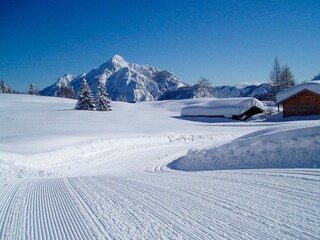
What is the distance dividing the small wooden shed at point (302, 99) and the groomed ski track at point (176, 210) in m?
38.2

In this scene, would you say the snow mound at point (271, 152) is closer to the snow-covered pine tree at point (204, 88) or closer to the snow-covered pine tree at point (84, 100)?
the snow-covered pine tree at point (84, 100)

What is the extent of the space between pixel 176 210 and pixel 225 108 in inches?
1853

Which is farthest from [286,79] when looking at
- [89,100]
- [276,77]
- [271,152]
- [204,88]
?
[271,152]

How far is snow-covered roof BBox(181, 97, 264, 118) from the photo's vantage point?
4846 centimetres

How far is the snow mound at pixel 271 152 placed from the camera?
23.3 ft

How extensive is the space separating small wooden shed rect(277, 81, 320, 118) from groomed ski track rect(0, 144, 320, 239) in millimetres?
38242

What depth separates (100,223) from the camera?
153 inches

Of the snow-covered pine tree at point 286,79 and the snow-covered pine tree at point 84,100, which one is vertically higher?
the snow-covered pine tree at point 286,79

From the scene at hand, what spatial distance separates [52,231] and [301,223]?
3343 mm

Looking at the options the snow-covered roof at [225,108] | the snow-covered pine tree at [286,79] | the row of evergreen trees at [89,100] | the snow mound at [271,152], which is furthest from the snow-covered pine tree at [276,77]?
the snow mound at [271,152]

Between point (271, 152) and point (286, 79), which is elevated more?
point (286, 79)

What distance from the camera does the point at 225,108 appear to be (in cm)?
4966

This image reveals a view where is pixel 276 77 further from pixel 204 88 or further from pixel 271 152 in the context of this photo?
pixel 271 152

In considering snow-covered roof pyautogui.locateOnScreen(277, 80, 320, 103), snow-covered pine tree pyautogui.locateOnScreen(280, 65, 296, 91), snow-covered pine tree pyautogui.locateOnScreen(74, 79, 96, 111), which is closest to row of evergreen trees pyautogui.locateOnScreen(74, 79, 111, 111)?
snow-covered pine tree pyautogui.locateOnScreen(74, 79, 96, 111)
